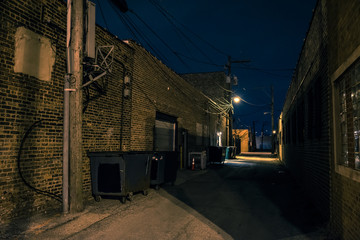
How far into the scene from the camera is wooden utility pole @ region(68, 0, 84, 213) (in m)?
6.34

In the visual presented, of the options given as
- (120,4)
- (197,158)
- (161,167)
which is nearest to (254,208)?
(161,167)

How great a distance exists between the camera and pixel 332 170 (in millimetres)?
5188

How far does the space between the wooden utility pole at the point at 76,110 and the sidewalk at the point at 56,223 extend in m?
0.37

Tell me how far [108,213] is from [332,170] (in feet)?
15.9

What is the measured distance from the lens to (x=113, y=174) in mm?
7465

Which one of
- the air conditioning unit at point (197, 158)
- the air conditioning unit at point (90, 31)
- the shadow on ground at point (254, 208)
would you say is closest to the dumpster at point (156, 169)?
the shadow on ground at point (254, 208)

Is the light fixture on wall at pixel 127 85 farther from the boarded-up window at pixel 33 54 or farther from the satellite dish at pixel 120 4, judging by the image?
the boarded-up window at pixel 33 54

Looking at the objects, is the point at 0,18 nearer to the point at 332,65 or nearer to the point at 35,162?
the point at 35,162

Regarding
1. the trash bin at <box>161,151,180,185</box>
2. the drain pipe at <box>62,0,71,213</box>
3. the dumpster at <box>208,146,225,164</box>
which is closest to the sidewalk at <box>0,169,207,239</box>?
the drain pipe at <box>62,0,71,213</box>

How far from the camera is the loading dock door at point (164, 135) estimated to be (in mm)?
13591

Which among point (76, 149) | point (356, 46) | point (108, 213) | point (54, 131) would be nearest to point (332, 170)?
point (356, 46)

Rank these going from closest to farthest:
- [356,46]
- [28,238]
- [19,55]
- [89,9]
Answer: [356,46]
[28,238]
[19,55]
[89,9]

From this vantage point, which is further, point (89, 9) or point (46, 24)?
point (89, 9)

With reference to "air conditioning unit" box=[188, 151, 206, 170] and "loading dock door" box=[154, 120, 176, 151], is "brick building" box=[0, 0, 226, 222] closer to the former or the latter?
"loading dock door" box=[154, 120, 176, 151]
